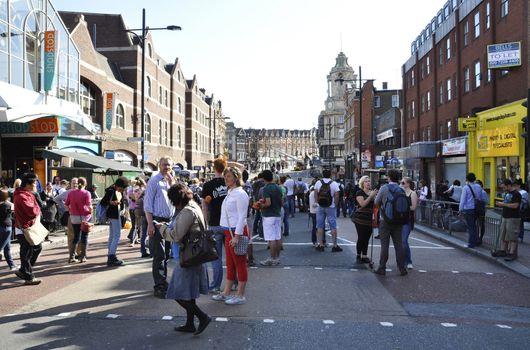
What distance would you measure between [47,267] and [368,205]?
6067 mm

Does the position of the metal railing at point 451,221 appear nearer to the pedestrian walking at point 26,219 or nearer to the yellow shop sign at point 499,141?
the yellow shop sign at point 499,141

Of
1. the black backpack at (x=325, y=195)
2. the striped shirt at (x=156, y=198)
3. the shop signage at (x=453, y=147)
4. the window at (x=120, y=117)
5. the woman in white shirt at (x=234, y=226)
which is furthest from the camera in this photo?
the window at (x=120, y=117)

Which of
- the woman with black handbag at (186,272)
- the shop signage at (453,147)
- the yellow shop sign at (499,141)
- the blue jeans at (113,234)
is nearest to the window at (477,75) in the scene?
the yellow shop sign at (499,141)

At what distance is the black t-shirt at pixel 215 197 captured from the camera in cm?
696

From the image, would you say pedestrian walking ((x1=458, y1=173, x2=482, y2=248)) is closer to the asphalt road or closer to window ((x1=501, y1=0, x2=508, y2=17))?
the asphalt road

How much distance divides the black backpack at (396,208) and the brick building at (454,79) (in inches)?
606

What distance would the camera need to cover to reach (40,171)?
2045 centimetres

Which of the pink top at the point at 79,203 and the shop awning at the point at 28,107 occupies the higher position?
the shop awning at the point at 28,107

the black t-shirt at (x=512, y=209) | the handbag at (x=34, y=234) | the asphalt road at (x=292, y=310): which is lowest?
the asphalt road at (x=292, y=310)

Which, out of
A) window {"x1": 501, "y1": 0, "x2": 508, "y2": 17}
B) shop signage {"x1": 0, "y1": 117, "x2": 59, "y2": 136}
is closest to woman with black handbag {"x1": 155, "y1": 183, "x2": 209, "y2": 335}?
shop signage {"x1": 0, "y1": 117, "x2": 59, "y2": 136}

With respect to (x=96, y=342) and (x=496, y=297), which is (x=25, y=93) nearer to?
(x=96, y=342)

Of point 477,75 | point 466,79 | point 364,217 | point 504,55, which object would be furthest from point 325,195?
point 466,79

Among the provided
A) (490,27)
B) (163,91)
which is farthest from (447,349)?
(163,91)

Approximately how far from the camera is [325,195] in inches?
401
